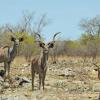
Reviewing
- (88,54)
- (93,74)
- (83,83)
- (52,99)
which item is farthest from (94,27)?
(52,99)

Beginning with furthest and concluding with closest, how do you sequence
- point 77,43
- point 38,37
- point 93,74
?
point 77,43
point 93,74
point 38,37

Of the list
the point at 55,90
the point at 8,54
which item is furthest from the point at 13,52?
the point at 55,90

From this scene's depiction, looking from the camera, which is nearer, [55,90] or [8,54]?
[55,90]

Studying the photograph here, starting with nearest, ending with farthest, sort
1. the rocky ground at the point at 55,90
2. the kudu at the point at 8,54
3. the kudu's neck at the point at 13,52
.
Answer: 1. the rocky ground at the point at 55,90
2. the kudu at the point at 8,54
3. the kudu's neck at the point at 13,52

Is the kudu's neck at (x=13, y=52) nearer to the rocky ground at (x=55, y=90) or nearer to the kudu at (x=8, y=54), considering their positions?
the kudu at (x=8, y=54)

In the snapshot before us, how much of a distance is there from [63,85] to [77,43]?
60082 mm

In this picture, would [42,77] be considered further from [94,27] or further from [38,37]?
[94,27]

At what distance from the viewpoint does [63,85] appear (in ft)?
72.0

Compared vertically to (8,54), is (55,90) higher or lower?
lower

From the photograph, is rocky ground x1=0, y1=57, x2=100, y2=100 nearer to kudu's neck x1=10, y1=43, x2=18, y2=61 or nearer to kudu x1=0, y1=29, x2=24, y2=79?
kudu x1=0, y1=29, x2=24, y2=79

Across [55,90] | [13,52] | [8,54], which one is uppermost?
[13,52]

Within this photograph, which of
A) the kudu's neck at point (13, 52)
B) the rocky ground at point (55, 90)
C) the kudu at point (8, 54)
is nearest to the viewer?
the rocky ground at point (55, 90)

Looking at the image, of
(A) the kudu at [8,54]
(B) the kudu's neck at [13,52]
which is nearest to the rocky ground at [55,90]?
(A) the kudu at [8,54]

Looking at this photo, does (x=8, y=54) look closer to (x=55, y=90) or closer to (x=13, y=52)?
(x=13, y=52)
